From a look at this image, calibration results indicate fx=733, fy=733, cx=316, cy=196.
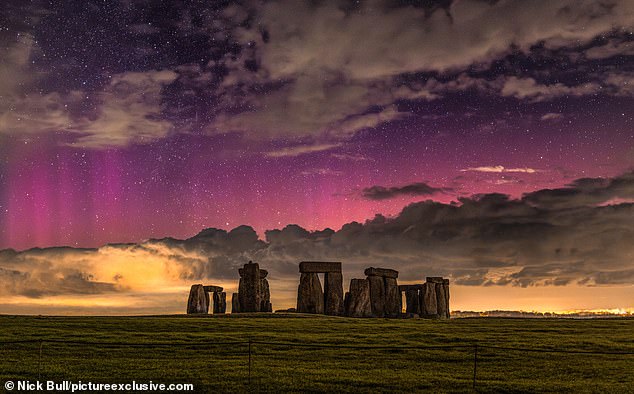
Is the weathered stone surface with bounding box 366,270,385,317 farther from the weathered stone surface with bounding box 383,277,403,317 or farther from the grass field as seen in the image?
the grass field

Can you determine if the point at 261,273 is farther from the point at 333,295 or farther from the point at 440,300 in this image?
the point at 440,300

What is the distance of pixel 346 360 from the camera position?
2606 cm

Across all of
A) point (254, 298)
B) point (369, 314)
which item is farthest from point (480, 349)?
point (254, 298)

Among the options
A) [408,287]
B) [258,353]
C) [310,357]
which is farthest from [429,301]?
[258,353]

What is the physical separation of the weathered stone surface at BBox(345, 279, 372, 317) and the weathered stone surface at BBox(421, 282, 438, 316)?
6.65m

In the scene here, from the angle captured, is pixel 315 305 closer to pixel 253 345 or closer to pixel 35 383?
pixel 253 345

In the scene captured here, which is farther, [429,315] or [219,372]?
[429,315]

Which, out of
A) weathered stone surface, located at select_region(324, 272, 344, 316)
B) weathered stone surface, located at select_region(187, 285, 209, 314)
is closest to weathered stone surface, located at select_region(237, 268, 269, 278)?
weathered stone surface, located at select_region(187, 285, 209, 314)

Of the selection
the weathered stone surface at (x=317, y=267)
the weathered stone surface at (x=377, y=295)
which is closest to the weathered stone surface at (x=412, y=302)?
the weathered stone surface at (x=377, y=295)

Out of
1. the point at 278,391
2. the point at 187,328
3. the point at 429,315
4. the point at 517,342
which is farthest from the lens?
the point at 429,315

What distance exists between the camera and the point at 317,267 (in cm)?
4847

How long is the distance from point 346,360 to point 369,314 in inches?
896

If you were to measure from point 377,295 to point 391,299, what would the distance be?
1.26 meters

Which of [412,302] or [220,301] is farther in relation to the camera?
[220,301]
